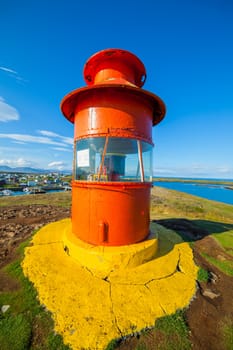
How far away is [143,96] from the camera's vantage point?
5.27 metres

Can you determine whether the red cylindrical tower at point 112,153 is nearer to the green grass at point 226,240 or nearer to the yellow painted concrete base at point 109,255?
the yellow painted concrete base at point 109,255

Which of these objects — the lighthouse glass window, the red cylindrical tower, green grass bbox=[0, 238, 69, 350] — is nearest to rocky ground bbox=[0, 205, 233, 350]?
green grass bbox=[0, 238, 69, 350]

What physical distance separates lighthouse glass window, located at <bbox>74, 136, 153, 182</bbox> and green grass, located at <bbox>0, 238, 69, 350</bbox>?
337cm

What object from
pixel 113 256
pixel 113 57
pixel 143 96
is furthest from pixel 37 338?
pixel 113 57

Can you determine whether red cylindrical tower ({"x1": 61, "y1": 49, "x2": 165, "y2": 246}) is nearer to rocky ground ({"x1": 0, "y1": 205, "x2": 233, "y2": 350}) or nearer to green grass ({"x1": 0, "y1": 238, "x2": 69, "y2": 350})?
green grass ({"x1": 0, "y1": 238, "x2": 69, "y2": 350})

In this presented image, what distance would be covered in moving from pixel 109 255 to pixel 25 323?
222 centimetres

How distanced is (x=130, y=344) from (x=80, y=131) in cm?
549

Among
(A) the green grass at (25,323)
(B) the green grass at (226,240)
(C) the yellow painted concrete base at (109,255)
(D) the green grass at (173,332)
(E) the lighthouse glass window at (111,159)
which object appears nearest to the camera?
(A) the green grass at (25,323)

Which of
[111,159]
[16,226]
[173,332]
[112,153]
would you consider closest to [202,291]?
[173,332]

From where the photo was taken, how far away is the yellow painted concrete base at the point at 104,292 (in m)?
3.06

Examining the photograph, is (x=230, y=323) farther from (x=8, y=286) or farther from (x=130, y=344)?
(x=8, y=286)

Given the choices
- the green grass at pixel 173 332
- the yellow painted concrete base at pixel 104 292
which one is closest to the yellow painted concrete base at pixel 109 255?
the yellow painted concrete base at pixel 104 292

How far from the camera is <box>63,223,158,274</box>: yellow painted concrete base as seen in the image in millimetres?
4496

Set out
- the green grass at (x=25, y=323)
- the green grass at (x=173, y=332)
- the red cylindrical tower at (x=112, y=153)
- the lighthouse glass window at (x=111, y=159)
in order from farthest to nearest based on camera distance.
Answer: the lighthouse glass window at (x=111, y=159) → the red cylindrical tower at (x=112, y=153) → the green grass at (x=173, y=332) → the green grass at (x=25, y=323)
